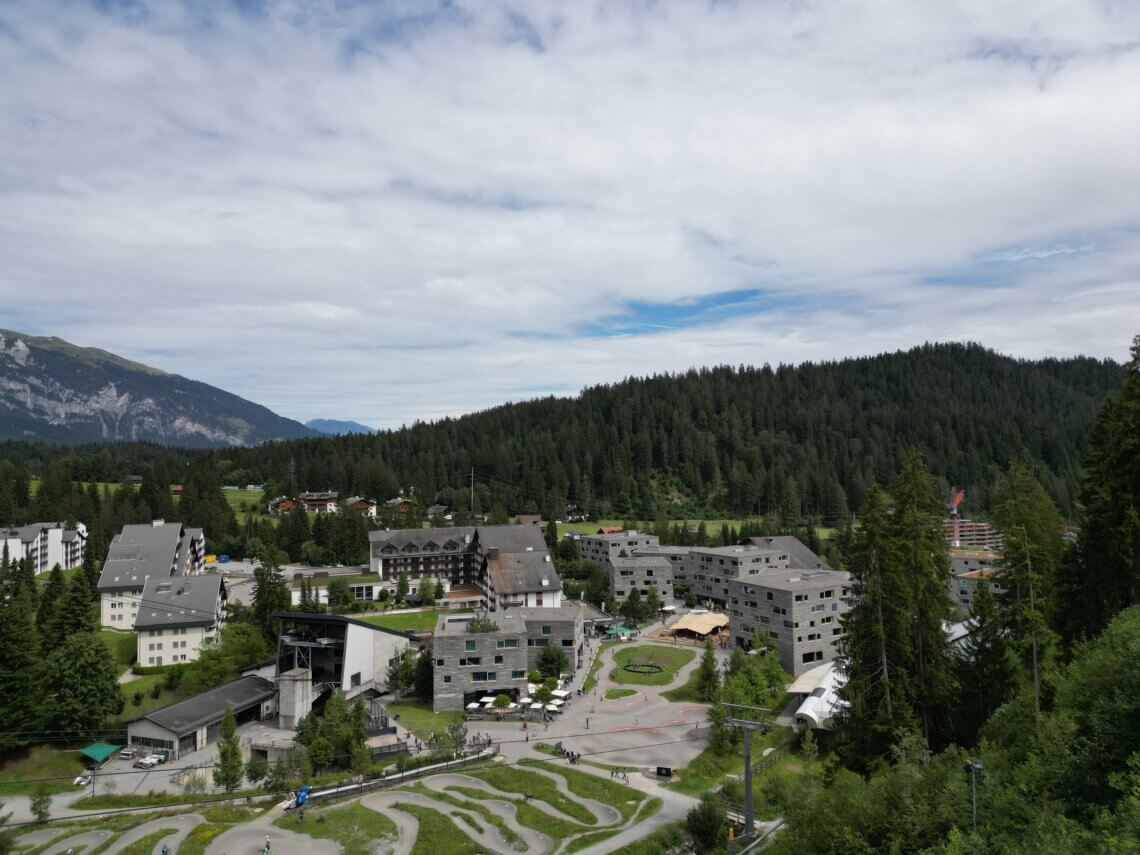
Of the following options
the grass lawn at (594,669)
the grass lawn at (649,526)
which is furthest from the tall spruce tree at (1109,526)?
the grass lawn at (649,526)

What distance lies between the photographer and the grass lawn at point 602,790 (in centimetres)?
3844

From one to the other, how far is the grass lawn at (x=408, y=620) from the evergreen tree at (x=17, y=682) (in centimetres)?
3235

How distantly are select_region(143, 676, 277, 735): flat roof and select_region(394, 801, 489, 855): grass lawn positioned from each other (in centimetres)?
2062

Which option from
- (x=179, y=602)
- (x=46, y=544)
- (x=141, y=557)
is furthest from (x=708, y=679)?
(x=46, y=544)

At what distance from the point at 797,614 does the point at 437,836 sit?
41203 mm

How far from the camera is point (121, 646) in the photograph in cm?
6500

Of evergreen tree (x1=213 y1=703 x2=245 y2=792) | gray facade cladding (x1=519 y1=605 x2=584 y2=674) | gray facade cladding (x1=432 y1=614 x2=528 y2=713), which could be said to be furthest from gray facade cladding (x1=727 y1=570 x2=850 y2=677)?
evergreen tree (x1=213 y1=703 x2=245 y2=792)

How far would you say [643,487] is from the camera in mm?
167750

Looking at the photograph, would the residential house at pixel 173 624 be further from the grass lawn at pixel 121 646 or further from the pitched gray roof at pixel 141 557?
the pitched gray roof at pixel 141 557

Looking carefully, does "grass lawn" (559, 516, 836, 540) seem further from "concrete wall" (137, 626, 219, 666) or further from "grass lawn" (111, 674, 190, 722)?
"grass lawn" (111, 674, 190, 722)

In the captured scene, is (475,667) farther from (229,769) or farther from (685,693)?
(229,769)

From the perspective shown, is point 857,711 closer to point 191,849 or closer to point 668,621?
point 191,849

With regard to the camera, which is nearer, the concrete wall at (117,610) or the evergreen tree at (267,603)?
the evergreen tree at (267,603)

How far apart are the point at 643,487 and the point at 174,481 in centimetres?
10747
